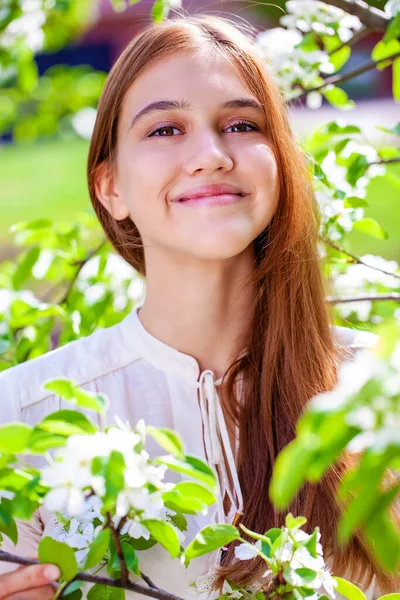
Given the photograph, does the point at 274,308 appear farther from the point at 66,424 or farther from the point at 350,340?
the point at 66,424

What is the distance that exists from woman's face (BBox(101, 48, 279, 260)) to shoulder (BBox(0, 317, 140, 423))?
0.20 m

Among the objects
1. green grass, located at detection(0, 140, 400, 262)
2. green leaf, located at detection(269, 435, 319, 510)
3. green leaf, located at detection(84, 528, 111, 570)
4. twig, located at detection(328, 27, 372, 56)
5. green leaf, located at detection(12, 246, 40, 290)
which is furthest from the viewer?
green grass, located at detection(0, 140, 400, 262)

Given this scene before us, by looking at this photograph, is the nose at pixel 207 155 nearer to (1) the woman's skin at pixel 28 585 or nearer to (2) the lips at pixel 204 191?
(2) the lips at pixel 204 191

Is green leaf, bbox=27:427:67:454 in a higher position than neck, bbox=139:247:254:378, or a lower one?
higher

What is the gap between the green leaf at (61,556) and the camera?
34.9 inches

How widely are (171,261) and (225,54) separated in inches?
15.3

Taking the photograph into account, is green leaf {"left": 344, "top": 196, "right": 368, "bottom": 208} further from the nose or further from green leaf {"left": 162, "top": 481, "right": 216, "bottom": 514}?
green leaf {"left": 162, "top": 481, "right": 216, "bottom": 514}

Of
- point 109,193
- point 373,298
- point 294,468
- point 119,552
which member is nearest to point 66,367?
point 109,193

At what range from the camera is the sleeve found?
4.58 ft

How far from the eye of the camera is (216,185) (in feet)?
4.63

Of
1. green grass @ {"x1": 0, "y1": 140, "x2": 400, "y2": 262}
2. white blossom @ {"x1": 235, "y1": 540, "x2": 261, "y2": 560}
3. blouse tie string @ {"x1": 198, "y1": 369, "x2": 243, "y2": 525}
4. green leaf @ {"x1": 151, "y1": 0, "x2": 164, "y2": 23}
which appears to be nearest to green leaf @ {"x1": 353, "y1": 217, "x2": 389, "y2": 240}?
blouse tie string @ {"x1": 198, "y1": 369, "x2": 243, "y2": 525}

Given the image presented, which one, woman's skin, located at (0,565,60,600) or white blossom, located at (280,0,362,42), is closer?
woman's skin, located at (0,565,60,600)

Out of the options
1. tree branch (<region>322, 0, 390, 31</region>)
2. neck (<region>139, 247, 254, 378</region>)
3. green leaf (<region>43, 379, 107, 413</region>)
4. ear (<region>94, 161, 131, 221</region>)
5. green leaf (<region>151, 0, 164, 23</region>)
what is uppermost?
tree branch (<region>322, 0, 390, 31</region>)

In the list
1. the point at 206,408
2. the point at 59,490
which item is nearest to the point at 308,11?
the point at 206,408
